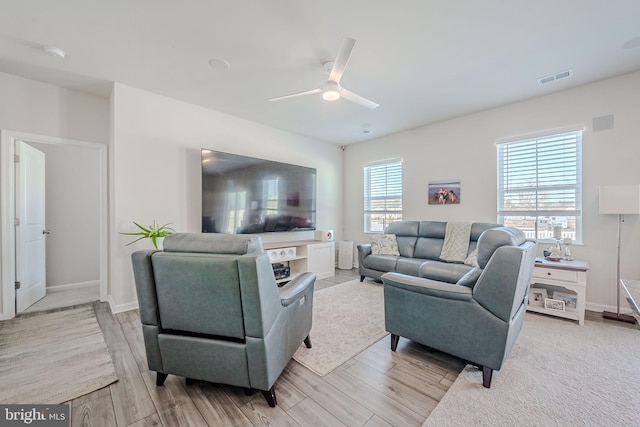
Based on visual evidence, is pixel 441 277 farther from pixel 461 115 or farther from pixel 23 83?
pixel 23 83

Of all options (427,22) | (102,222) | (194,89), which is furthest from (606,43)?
(102,222)

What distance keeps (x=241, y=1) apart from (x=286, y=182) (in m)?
2.90

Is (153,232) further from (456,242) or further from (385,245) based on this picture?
(456,242)

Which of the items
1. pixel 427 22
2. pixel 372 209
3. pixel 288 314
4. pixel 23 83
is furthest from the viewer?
pixel 372 209

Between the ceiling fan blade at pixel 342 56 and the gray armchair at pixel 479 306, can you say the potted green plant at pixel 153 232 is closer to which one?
the ceiling fan blade at pixel 342 56

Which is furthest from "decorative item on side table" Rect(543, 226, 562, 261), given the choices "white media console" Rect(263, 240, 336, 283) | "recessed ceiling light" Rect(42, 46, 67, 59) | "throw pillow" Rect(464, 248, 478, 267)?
"recessed ceiling light" Rect(42, 46, 67, 59)

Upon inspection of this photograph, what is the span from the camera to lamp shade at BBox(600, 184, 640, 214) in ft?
8.75

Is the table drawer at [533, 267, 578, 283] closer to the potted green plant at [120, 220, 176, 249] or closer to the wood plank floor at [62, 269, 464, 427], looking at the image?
the wood plank floor at [62, 269, 464, 427]

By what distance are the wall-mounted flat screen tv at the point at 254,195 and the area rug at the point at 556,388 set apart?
3307mm

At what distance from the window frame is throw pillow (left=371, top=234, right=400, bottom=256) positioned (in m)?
0.62

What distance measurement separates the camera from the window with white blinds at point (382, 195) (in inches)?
203

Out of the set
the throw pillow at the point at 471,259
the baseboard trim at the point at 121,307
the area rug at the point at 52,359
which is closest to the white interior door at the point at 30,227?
the area rug at the point at 52,359

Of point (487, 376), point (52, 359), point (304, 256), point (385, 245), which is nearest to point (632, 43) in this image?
point (487, 376)

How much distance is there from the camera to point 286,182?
462cm
